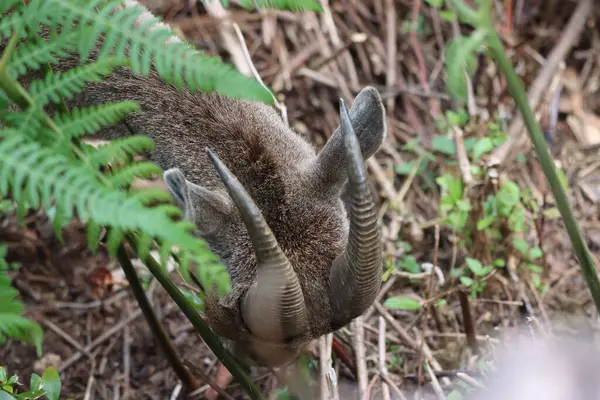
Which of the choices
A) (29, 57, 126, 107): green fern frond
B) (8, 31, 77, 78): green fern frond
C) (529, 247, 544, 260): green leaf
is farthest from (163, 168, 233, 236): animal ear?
(529, 247, 544, 260): green leaf

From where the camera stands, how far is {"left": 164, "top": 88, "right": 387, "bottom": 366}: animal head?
10.0 ft

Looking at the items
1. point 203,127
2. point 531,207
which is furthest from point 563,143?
point 203,127

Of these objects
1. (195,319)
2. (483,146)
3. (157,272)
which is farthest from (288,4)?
(483,146)

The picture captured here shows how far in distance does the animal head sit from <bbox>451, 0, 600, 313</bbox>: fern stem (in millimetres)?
683

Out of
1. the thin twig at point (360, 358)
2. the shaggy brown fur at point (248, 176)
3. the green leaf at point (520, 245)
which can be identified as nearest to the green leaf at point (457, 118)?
the green leaf at point (520, 245)

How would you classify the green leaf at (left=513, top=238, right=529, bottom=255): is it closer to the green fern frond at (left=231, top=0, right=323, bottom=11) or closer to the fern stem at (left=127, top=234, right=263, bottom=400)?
the fern stem at (left=127, top=234, right=263, bottom=400)

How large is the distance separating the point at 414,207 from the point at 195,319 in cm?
295

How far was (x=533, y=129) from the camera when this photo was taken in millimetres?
2494

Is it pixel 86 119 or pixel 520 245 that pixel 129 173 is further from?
pixel 520 245

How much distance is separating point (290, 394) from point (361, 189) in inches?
61.3

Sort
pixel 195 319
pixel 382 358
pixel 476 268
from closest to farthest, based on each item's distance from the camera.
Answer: pixel 195 319
pixel 382 358
pixel 476 268

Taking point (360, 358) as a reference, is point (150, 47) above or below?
above

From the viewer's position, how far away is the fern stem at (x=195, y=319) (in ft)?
9.89

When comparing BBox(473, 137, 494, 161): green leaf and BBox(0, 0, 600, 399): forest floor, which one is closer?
BBox(0, 0, 600, 399): forest floor
